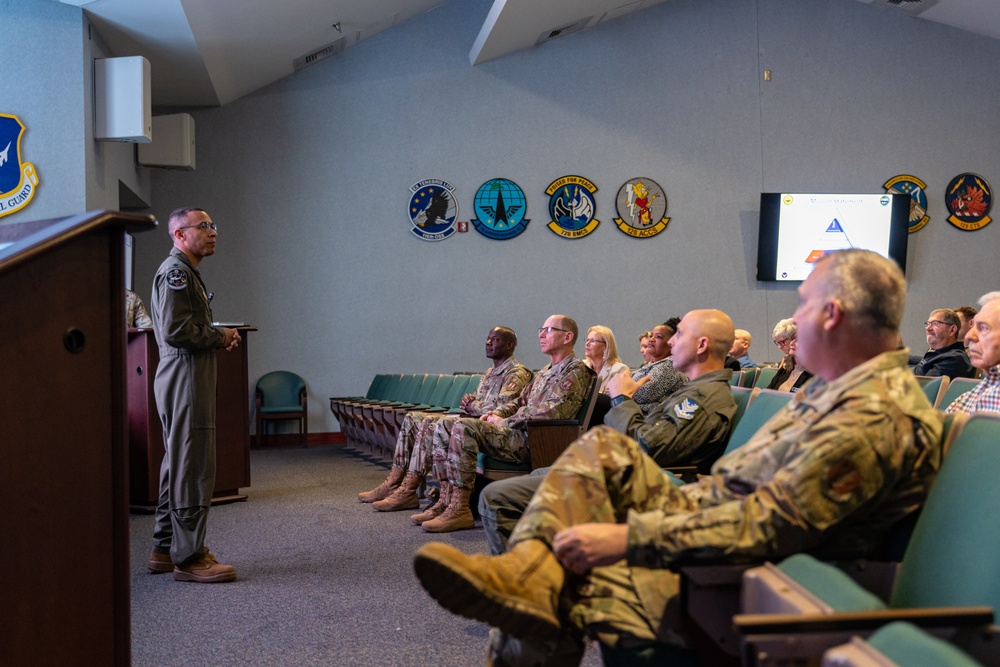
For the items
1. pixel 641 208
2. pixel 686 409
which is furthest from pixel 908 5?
pixel 686 409

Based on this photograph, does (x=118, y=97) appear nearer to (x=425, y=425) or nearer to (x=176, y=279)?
(x=425, y=425)

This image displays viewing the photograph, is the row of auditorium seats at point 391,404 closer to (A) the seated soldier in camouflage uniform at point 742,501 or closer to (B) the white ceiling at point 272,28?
(B) the white ceiling at point 272,28

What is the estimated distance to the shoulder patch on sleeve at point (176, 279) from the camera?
3352mm

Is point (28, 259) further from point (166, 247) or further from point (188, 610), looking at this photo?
point (166, 247)

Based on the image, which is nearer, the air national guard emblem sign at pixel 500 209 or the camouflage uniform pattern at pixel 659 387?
the camouflage uniform pattern at pixel 659 387

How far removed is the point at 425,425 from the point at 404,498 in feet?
1.44

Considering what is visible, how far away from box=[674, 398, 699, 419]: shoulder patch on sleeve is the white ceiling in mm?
5052

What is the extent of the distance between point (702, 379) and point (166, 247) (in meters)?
6.84

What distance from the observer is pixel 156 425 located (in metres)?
4.97

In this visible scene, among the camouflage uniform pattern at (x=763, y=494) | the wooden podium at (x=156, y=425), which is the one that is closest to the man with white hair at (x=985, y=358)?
the camouflage uniform pattern at (x=763, y=494)

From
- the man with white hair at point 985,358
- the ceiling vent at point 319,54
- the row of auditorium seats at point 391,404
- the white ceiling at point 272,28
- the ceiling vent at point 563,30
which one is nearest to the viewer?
the man with white hair at point 985,358

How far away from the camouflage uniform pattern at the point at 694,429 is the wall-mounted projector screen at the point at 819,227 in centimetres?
694

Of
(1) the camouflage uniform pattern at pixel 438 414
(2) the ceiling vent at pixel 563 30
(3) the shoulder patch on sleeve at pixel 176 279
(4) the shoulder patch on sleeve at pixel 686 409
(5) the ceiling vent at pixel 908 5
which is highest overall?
(5) the ceiling vent at pixel 908 5

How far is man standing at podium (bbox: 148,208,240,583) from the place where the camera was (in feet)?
11.0
